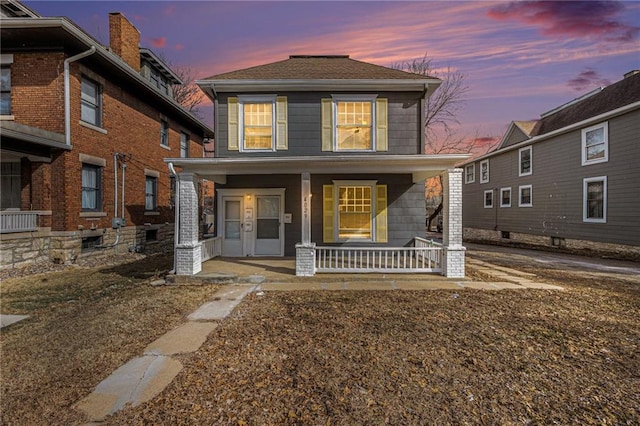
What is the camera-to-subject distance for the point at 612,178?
37.5ft

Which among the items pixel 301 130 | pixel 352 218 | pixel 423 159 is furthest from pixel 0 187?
pixel 423 159

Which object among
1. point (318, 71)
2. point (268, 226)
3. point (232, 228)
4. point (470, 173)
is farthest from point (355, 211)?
point (470, 173)

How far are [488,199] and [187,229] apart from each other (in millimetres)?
19587

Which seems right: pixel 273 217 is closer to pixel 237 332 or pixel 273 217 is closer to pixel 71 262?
pixel 237 332

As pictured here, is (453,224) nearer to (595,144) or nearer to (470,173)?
(595,144)

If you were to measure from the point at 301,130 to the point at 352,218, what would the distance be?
3235 millimetres

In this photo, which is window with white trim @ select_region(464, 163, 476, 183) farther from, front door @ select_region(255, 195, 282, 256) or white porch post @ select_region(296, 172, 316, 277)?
white porch post @ select_region(296, 172, 316, 277)

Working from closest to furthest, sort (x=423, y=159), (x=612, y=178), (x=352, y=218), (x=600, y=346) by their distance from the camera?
(x=600, y=346) → (x=423, y=159) → (x=352, y=218) → (x=612, y=178)

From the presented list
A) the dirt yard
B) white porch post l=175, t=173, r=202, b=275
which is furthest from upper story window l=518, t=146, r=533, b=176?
white porch post l=175, t=173, r=202, b=275

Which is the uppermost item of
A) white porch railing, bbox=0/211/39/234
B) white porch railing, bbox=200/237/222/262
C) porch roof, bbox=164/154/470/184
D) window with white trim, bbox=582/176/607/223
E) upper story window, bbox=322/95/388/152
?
upper story window, bbox=322/95/388/152

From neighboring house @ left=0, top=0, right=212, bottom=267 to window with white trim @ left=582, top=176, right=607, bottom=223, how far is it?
61.4ft

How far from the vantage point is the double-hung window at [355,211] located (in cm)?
923

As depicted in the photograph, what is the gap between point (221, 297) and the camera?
19.2 ft

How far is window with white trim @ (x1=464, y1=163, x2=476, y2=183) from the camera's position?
71.0 ft
